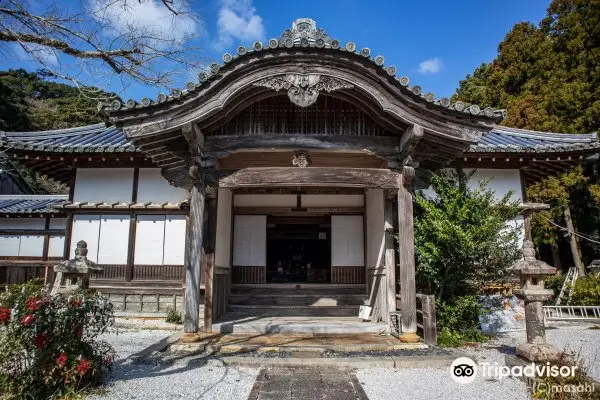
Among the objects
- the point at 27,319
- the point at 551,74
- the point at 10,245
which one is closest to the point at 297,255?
the point at 10,245

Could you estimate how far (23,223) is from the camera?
1311 cm

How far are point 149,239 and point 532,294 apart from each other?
326 inches

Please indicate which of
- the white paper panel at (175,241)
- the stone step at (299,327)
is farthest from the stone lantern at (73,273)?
the white paper panel at (175,241)

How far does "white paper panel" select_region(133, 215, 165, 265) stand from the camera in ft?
30.9

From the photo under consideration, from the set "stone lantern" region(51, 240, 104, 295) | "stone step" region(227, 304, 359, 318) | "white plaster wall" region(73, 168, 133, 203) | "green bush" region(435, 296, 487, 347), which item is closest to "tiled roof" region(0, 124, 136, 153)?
"white plaster wall" region(73, 168, 133, 203)

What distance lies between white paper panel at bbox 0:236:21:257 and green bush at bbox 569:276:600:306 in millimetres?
18338

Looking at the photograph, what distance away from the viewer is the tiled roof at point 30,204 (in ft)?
40.4

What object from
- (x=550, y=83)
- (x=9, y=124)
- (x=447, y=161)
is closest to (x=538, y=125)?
(x=550, y=83)

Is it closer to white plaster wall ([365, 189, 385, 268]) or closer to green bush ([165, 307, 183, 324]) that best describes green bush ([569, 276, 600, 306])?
white plaster wall ([365, 189, 385, 268])

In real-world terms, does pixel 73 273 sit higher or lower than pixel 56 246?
lower

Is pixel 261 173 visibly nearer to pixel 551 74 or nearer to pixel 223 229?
pixel 223 229

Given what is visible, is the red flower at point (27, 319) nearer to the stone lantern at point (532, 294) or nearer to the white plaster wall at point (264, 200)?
the stone lantern at point (532, 294)

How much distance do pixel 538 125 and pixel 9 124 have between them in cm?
3076

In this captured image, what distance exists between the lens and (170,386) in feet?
15.4
